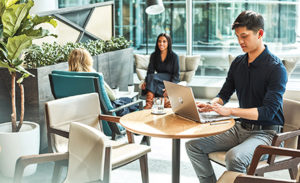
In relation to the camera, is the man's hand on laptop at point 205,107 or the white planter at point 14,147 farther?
the white planter at point 14,147

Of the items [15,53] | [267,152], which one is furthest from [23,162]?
[15,53]

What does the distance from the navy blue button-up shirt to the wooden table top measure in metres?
0.26

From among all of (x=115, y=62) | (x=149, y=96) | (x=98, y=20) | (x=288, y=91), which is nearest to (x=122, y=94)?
(x=149, y=96)

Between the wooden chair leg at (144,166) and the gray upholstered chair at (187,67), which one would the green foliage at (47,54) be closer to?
the gray upholstered chair at (187,67)

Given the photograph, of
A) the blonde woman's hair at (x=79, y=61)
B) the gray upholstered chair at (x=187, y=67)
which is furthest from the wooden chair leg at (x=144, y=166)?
the gray upholstered chair at (x=187, y=67)

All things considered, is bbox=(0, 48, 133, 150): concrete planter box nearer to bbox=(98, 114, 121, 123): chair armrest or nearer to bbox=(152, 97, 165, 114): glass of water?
bbox=(98, 114, 121, 123): chair armrest

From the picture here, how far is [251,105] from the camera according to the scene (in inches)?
120

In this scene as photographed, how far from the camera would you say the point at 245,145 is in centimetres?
281

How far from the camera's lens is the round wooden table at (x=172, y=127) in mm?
2596

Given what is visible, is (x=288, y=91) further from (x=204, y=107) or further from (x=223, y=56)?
(x=204, y=107)

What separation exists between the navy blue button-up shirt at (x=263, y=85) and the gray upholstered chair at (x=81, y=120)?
872 millimetres

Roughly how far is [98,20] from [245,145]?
4843 millimetres

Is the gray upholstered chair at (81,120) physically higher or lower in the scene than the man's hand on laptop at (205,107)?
lower

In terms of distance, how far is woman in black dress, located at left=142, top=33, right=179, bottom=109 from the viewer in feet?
19.1
